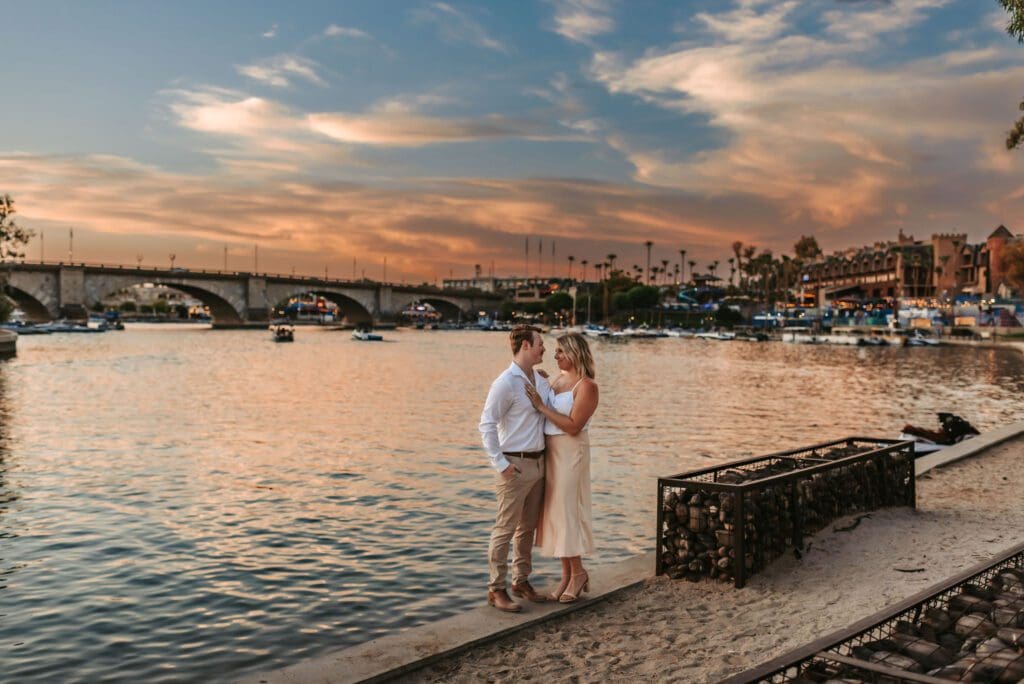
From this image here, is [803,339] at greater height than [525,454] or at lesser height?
greater

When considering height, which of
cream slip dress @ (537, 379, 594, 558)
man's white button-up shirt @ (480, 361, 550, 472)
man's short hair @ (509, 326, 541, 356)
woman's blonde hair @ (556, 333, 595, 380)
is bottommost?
cream slip dress @ (537, 379, 594, 558)

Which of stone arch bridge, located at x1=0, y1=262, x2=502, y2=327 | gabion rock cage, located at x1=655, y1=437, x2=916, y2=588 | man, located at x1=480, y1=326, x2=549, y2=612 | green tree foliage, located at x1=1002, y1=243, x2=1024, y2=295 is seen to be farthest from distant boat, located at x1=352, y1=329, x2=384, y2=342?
man, located at x1=480, y1=326, x2=549, y2=612

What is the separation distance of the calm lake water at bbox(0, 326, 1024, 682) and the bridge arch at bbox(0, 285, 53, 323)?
91.9m

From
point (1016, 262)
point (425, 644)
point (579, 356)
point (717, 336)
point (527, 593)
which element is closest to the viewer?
point (425, 644)

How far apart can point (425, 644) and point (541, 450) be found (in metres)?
2.00

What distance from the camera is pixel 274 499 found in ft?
55.7

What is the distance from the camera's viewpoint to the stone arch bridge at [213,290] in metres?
128

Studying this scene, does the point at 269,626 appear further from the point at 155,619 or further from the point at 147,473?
the point at 147,473

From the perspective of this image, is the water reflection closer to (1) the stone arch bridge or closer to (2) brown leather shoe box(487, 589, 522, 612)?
(2) brown leather shoe box(487, 589, 522, 612)

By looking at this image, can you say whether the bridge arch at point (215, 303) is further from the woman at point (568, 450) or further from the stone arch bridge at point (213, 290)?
the woman at point (568, 450)

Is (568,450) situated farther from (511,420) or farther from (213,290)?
(213,290)

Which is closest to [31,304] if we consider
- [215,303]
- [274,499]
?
[215,303]

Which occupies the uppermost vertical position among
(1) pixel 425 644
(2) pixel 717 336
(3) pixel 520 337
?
(3) pixel 520 337

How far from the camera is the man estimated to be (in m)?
7.75
